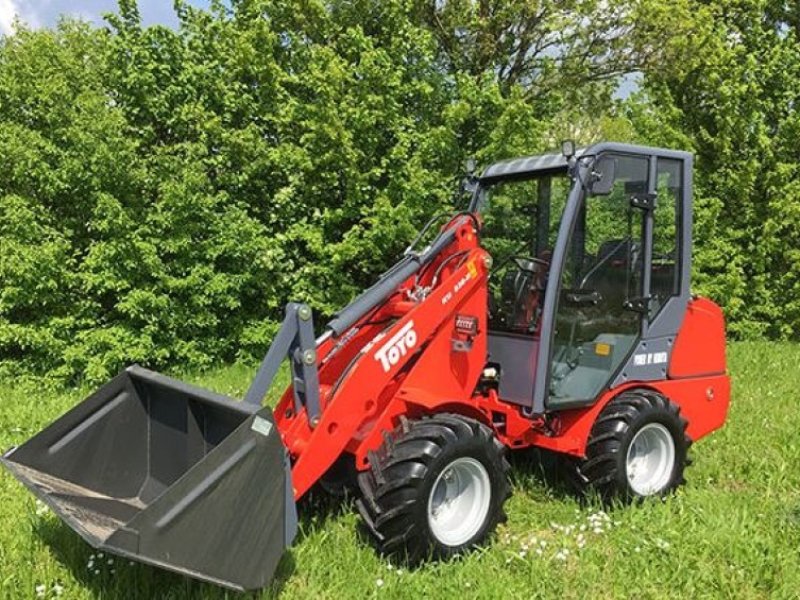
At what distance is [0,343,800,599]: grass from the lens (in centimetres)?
349

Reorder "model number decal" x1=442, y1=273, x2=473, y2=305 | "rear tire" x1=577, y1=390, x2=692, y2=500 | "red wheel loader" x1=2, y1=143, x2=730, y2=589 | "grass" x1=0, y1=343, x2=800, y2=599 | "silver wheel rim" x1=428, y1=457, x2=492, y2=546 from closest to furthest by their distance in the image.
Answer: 1. "red wheel loader" x1=2, y1=143, x2=730, y2=589
2. "grass" x1=0, y1=343, x2=800, y2=599
3. "silver wheel rim" x1=428, y1=457, x2=492, y2=546
4. "model number decal" x1=442, y1=273, x2=473, y2=305
5. "rear tire" x1=577, y1=390, x2=692, y2=500

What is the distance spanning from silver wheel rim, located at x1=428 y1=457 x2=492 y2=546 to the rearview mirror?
177cm

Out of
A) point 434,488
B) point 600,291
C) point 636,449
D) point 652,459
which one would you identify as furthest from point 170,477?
point 652,459

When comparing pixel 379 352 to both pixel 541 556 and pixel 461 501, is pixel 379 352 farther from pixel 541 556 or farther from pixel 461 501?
pixel 541 556

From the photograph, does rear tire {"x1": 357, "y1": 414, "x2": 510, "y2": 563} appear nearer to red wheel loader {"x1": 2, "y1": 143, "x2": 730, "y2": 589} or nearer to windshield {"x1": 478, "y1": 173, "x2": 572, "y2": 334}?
red wheel loader {"x1": 2, "y1": 143, "x2": 730, "y2": 589}

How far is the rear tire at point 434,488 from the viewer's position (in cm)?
358

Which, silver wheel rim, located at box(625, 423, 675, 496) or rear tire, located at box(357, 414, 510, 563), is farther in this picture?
silver wheel rim, located at box(625, 423, 675, 496)

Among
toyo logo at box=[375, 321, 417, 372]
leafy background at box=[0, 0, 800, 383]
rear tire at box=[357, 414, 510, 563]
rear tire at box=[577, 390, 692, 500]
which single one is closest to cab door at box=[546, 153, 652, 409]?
rear tire at box=[577, 390, 692, 500]

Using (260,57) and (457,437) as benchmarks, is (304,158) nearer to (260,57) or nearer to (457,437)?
(260,57)

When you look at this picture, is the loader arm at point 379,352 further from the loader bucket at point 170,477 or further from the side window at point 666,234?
the side window at point 666,234

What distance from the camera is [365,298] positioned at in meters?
4.00

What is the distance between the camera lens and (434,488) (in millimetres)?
3713

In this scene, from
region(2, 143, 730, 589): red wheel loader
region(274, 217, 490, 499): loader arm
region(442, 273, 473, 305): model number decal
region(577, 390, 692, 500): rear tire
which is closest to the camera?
region(2, 143, 730, 589): red wheel loader

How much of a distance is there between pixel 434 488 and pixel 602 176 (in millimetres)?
2098
